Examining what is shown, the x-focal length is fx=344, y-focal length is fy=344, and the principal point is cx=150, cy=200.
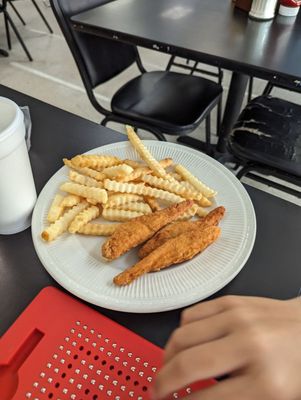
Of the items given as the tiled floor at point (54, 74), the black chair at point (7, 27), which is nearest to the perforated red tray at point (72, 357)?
the tiled floor at point (54, 74)

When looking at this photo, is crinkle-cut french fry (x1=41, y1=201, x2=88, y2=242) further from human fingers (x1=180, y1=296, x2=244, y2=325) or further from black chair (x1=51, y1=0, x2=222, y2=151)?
black chair (x1=51, y1=0, x2=222, y2=151)

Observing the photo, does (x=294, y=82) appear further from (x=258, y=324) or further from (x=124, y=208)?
(x=258, y=324)

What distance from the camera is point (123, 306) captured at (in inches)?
19.6

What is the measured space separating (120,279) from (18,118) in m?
0.28

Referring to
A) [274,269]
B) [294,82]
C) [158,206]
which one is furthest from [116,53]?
[274,269]

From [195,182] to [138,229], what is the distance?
0.17m

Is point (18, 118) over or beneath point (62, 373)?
over

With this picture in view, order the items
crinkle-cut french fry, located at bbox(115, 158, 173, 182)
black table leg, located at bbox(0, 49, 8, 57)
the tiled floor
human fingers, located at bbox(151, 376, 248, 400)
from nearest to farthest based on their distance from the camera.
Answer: human fingers, located at bbox(151, 376, 248, 400) → crinkle-cut french fry, located at bbox(115, 158, 173, 182) → the tiled floor → black table leg, located at bbox(0, 49, 8, 57)

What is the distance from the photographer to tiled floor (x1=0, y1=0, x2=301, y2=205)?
95.0 inches

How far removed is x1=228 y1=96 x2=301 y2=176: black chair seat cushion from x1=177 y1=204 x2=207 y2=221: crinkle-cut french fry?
651mm

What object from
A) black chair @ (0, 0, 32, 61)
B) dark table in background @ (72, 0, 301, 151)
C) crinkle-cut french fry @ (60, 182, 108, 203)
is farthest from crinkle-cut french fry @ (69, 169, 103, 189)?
black chair @ (0, 0, 32, 61)

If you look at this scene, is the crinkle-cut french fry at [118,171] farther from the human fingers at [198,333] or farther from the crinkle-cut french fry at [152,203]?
the human fingers at [198,333]

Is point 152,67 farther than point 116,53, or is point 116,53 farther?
point 152,67

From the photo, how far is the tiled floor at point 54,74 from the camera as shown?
2.41 metres
